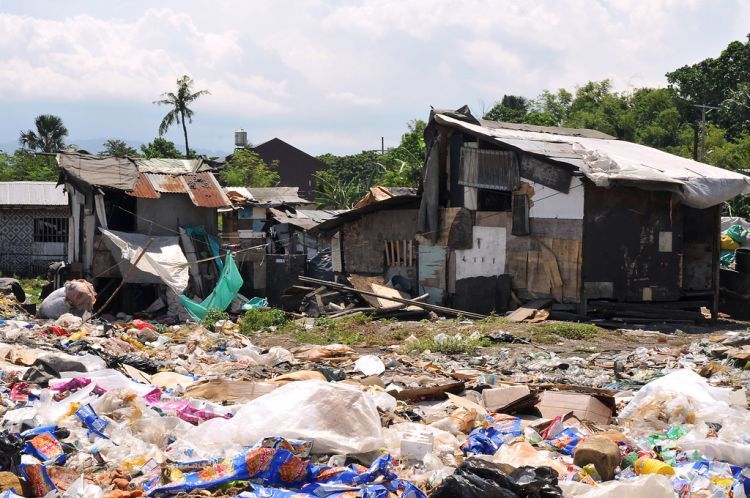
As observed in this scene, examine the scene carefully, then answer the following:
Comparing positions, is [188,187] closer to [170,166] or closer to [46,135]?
[170,166]

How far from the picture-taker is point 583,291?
49.3 ft

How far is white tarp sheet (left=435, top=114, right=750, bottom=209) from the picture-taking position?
1455 centimetres

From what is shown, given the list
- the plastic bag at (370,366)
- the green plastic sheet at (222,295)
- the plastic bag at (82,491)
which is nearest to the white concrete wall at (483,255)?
the green plastic sheet at (222,295)

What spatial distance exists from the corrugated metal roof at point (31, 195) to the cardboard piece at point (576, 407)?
72.0 ft

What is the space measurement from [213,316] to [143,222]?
132 inches

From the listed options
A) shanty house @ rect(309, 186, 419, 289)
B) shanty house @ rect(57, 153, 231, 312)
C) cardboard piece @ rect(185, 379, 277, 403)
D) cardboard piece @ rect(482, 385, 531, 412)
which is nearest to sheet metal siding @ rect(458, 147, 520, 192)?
shanty house @ rect(309, 186, 419, 289)

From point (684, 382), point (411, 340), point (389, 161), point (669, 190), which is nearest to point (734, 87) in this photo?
point (389, 161)

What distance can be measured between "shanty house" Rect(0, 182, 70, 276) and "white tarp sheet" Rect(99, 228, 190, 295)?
32.3 feet

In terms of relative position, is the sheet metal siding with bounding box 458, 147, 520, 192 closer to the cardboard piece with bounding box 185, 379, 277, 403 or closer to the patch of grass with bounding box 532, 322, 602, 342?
the patch of grass with bounding box 532, 322, 602, 342

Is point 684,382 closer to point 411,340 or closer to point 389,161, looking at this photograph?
point 411,340

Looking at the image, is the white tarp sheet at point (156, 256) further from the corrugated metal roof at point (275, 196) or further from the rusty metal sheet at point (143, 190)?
the corrugated metal roof at point (275, 196)

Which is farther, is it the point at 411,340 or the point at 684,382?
the point at 411,340

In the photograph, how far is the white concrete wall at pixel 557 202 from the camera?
15016 mm

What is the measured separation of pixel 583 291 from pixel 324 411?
10299 mm
